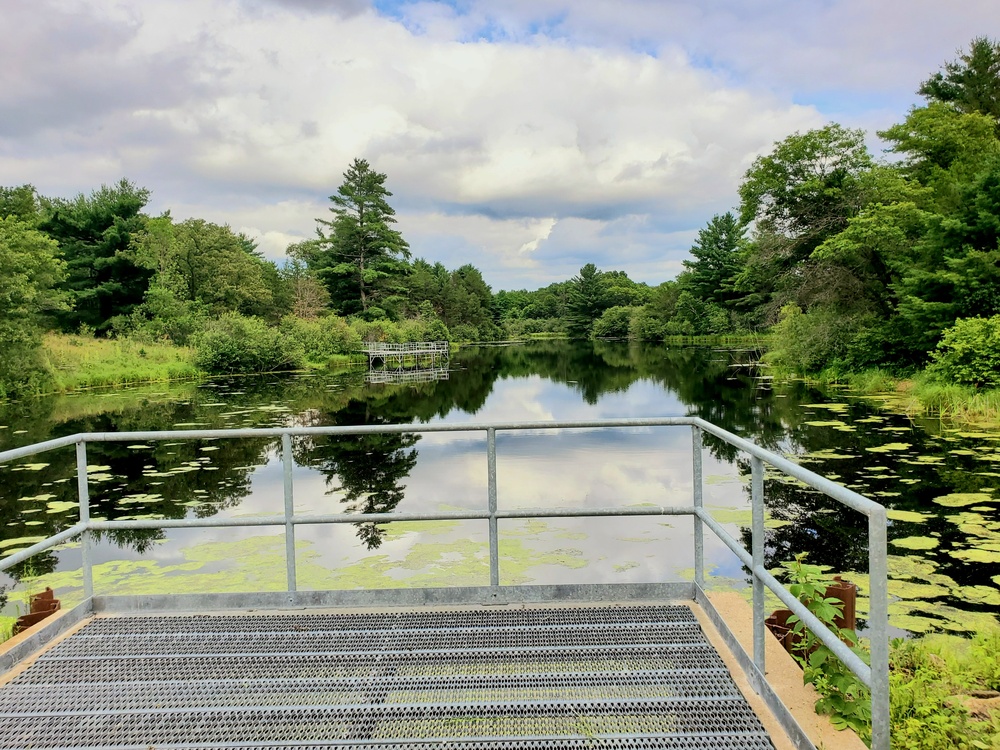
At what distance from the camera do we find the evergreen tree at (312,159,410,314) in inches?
2319

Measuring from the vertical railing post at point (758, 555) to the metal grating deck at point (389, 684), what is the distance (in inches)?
8.0

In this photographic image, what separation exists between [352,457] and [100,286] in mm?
31952

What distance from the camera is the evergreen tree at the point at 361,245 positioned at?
58.9 meters

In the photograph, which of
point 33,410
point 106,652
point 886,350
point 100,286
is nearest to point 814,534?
point 106,652

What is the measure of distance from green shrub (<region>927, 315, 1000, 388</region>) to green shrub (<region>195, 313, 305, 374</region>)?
31.2 meters

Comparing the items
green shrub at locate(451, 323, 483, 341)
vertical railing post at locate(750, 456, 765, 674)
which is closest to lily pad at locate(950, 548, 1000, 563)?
vertical railing post at locate(750, 456, 765, 674)

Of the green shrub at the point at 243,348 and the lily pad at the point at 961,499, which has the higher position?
the green shrub at the point at 243,348

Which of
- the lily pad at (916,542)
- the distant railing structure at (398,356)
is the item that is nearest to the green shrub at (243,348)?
the distant railing structure at (398,356)

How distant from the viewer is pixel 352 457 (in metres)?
13.9

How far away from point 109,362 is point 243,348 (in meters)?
6.98

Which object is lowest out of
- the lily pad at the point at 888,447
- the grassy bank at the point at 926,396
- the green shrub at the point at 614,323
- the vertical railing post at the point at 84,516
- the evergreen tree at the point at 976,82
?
the lily pad at the point at 888,447

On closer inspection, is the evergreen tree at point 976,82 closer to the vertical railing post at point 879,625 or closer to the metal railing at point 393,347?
the metal railing at point 393,347

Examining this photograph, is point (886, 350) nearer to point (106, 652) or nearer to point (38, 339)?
point (106, 652)

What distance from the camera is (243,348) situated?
3656 centimetres
